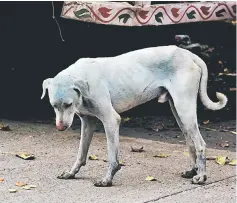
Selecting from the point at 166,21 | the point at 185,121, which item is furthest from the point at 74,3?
the point at 185,121

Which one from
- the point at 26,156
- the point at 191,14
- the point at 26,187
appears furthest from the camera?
the point at 191,14

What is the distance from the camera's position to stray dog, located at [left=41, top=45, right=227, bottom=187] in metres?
5.24

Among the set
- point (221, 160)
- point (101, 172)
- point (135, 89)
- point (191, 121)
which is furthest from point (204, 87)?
point (101, 172)

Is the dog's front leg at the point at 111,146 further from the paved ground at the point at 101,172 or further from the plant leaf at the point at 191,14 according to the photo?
the plant leaf at the point at 191,14

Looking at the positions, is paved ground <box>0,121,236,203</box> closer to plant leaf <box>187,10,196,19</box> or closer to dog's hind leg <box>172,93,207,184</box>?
dog's hind leg <box>172,93,207,184</box>

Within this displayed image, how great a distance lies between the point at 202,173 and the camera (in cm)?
547

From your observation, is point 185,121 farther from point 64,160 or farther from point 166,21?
point 166,21

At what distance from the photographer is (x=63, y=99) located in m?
4.94

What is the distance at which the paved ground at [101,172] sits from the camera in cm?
498

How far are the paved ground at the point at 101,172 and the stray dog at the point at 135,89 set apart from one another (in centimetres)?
19

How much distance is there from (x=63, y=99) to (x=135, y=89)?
31.4 inches

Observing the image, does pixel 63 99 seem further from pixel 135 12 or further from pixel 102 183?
pixel 135 12

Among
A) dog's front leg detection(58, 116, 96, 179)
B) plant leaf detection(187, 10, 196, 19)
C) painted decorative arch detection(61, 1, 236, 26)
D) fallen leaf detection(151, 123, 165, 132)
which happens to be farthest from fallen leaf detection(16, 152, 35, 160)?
plant leaf detection(187, 10, 196, 19)

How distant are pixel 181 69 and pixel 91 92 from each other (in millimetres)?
902
